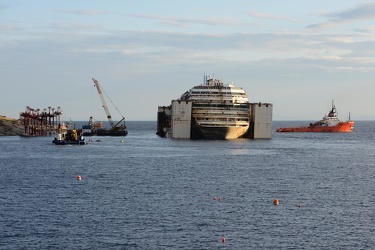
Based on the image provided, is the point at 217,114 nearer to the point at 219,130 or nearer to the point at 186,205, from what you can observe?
the point at 219,130

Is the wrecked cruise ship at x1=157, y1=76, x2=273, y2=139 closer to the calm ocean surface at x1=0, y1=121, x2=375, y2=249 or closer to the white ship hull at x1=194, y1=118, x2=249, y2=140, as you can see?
the white ship hull at x1=194, y1=118, x2=249, y2=140

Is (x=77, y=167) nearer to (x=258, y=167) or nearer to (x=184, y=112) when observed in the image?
(x=258, y=167)

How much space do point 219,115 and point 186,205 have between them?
115 meters

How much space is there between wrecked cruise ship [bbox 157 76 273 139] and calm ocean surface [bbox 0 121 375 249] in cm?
6088

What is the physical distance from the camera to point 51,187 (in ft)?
274

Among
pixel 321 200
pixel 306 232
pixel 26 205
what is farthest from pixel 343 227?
pixel 26 205

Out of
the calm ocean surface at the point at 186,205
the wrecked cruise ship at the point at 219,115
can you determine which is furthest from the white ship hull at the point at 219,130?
the calm ocean surface at the point at 186,205

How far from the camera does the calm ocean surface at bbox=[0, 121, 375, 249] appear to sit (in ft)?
179

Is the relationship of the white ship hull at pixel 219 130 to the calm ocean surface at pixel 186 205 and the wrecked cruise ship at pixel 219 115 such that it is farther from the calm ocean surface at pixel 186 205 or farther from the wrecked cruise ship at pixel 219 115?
the calm ocean surface at pixel 186 205

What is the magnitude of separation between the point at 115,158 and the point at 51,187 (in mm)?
49767

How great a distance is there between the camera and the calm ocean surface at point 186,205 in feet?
179

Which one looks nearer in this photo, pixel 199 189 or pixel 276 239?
pixel 276 239

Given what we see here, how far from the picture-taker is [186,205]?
69438mm

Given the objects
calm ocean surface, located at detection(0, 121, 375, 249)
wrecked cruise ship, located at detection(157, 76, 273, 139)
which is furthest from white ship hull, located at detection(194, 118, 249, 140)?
calm ocean surface, located at detection(0, 121, 375, 249)
